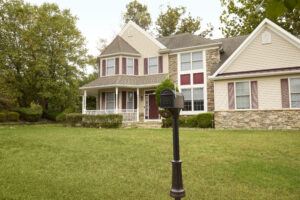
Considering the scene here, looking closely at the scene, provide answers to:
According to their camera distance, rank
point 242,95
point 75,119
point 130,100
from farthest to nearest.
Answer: point 130,100 → point 75,119 → point 242,95

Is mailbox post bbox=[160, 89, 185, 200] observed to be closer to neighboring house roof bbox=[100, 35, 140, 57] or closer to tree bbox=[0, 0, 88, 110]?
neighboring house roof bbox=[100, 35, 140, 57]

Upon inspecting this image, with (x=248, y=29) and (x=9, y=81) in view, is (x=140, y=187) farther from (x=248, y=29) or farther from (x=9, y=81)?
(x=248, y=29)

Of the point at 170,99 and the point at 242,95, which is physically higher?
the point at 242,95

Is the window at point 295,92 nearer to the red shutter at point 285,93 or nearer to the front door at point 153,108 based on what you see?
the red shutter at point 285,93

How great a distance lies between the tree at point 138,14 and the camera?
132ft

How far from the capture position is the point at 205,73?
67.8 feet

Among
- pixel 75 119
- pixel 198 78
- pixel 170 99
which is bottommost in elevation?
pixel 75 119

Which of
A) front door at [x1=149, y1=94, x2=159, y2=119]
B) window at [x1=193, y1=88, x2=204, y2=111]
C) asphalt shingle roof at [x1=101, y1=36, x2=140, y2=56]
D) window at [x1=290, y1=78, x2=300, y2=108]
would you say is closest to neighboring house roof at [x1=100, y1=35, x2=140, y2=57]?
asphalt shingle roof at [x1=101, y1=36, x2=140, y2=56]

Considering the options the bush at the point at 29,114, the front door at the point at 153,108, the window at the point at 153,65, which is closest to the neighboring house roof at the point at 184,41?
the window at the point at 153,65

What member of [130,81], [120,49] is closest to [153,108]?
[130,81]

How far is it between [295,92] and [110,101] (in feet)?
45.6

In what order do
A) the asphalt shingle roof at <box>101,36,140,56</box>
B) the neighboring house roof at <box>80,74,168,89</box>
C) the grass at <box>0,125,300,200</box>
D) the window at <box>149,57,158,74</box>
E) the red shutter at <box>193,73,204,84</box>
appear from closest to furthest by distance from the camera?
the grass at <box>0,125,300,200</box>, the red shutter at <box>193,73,204,84</box>, the neighboring house roof at <box>80,74,168,89</box>, the window at <box>149,57,158,74</box>, the asphalt shingle roof at <box>101,36,140,56</box>

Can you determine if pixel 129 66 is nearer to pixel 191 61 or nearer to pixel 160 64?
pixel 160 64

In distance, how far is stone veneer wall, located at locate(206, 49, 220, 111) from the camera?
20188 mm
